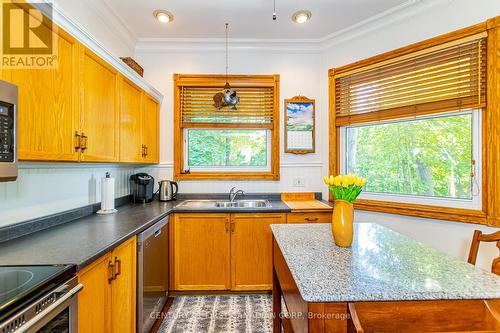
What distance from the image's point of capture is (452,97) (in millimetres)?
2014

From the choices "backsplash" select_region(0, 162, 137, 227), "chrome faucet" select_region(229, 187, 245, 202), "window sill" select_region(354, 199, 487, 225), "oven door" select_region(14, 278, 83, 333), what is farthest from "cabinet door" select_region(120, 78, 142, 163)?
"window sill" select_region(354, 199, 487, 225)

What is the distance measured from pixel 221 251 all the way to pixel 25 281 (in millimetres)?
1625

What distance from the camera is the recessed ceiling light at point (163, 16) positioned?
2.31 metres

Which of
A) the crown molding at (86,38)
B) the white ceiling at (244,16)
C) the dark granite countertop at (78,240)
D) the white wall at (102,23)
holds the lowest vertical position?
the dark granite countertop at (78,240)

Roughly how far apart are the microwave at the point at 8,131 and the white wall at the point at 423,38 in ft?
9.21

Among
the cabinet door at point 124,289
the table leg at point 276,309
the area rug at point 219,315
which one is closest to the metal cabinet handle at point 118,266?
the cabinet door at point 124,289

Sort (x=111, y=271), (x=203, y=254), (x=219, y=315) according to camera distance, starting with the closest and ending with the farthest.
→ (x=111, y=271), (x=219, y=315), (x=203, y=254)

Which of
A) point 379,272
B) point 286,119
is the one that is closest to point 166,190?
point 286,119

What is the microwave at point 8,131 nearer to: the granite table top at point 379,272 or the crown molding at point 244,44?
Result: the granite table top at point 379,272

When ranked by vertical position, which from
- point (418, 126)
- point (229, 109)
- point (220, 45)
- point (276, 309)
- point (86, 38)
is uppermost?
point (220, 45)

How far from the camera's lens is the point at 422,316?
2.77 ft

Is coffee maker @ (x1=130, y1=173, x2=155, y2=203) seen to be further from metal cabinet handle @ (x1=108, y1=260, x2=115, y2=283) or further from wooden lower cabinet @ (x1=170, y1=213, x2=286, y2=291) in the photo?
metal cabinet handle @ (x1=108, y1=260, x2=115, y2=283)

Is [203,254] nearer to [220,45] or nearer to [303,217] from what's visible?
[303,217]

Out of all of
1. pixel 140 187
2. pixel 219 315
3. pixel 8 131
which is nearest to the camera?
pixel 8 131
